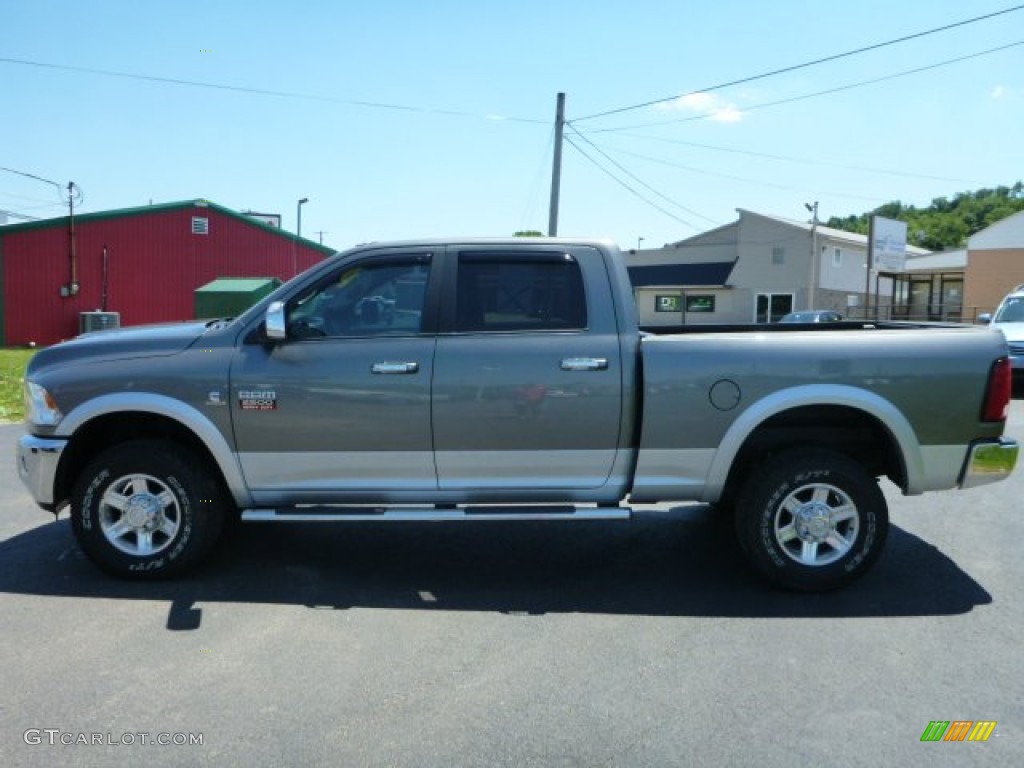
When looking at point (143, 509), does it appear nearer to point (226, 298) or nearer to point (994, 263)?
point (226, 298)

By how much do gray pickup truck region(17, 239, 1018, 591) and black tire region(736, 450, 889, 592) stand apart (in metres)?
0.01

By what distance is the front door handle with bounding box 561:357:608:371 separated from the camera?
4598 mm

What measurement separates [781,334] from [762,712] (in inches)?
85.9

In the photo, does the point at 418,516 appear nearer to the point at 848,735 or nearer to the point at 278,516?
the point at 278,516

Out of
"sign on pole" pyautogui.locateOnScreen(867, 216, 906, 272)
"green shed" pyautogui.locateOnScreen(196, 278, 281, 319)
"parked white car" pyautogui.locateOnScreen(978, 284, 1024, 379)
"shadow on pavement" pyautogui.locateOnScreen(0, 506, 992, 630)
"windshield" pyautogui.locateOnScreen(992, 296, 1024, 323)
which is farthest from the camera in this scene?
"sign on pole" pyautogui.locateOnScreen(867, 216, 906, 272)

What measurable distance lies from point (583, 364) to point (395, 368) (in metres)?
1.07

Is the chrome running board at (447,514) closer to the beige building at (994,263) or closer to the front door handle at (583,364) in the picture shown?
the front door handle at (583,364)

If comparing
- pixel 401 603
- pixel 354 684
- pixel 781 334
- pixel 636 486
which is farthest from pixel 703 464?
pixel 354 684

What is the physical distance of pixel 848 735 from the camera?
3197mm

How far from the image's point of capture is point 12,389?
49.5 feet

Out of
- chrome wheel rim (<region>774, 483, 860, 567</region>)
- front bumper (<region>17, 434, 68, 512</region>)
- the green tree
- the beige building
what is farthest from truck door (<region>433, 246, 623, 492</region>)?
the green tree

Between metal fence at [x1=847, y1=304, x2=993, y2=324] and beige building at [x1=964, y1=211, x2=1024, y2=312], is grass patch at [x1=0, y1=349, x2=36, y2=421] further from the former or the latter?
beige building at [x1=964, y1=211, x2=1024, y2=312]

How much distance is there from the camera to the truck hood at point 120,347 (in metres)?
4.75

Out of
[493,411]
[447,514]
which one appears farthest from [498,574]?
[493,411]
